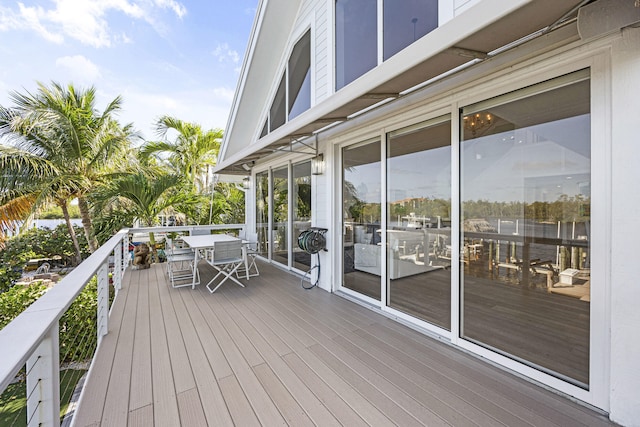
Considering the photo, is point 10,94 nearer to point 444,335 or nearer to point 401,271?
point 401,271

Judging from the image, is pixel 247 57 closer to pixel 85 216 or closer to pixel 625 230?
pixel 85 216

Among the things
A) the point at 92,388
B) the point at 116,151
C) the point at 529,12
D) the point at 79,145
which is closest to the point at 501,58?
the point at 529,12

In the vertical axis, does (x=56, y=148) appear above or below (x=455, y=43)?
above

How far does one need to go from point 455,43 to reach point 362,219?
8.61ft

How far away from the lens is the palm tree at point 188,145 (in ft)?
35.3

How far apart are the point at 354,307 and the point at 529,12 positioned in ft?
11.3

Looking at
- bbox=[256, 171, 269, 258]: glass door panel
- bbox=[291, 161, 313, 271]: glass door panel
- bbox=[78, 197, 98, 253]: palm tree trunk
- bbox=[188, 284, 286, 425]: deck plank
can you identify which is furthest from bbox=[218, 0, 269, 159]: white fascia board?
bbox=[188, 284, 286, 425]: deck plank

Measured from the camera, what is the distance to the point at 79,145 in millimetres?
7344

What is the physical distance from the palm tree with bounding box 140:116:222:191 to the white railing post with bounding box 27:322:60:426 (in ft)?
33.3

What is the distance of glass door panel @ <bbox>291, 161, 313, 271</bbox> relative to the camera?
5.32 m

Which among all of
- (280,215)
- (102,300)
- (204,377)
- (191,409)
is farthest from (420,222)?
(102,300)

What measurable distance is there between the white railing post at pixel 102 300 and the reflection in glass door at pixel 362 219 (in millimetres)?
3078

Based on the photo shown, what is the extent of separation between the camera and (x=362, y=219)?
4113 millimetres

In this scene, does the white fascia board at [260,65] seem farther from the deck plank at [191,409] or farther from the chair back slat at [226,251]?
the deck plank at [191,409]
